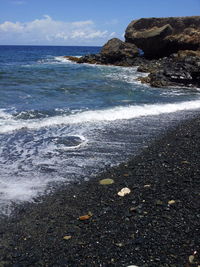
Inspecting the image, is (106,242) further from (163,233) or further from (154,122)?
Answer: (154,122)

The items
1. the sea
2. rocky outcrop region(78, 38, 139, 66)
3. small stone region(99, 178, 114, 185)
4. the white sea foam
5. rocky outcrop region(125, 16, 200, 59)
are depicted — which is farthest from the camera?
rocky outcrop region(78, 38, 139, 66)

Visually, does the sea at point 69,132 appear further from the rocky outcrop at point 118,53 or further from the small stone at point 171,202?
the rocky outcrop at point 118,53

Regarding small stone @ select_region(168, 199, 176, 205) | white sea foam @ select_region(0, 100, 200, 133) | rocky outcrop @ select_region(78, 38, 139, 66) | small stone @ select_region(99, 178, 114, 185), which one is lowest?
small stone @ select_region(99, 178, 114, 185)

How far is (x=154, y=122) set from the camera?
9.74 metres

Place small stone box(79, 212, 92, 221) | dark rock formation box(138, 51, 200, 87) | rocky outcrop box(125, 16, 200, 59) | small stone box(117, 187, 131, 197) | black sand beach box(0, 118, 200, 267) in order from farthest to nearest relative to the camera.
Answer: rocky outcrop box(125, 16, 200, 59) → dark rock formation box(138, 51, 200, 87) → small stone box(117, 187, 131, 197) → small stone box(79, 212, 92, 221) → black sand beach box(0, 118, 200, 267)

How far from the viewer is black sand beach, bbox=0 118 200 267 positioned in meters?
3.38

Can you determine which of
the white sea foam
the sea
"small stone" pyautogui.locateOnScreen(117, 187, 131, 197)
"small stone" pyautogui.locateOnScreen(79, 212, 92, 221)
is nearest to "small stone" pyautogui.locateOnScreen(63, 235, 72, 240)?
"small stone" pyautogui.locateOnScreen(79, 212, 92, 221)

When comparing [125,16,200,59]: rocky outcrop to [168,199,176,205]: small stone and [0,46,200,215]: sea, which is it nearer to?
[0,46,200,215]: sea

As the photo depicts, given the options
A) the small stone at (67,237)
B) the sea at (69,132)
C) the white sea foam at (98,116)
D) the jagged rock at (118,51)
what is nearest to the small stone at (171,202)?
the small stone at (67,237)

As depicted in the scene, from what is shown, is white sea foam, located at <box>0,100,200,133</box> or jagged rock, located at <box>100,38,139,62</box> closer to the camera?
white sea foam, located at <box>0,100,200,133</box>

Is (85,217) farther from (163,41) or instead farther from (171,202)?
(163,41)

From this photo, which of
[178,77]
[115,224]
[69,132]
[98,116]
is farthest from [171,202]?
[178,77]

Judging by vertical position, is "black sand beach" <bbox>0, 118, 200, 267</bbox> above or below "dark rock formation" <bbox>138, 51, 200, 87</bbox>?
below

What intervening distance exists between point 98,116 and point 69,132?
222 centimetres
